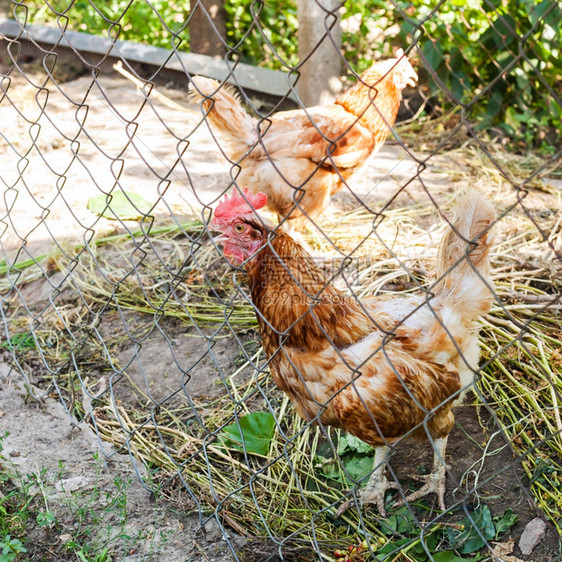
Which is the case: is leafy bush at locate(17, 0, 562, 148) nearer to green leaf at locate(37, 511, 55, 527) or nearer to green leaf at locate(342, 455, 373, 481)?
green leaf at locate(342, 455, 373, 481)

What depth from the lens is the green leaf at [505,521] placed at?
82.4 inches

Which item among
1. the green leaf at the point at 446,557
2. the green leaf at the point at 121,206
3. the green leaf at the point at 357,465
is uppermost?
the green leaf at the point at 446,557

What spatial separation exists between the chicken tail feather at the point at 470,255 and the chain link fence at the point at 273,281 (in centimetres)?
4

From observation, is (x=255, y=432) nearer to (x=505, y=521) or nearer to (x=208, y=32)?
(x=505, y=521)

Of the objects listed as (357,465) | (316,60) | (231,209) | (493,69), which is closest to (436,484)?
(357,465)

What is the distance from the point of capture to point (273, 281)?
85.2 inches

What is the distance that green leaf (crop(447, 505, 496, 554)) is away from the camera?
6.65 ft

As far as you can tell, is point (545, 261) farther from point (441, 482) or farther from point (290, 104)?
point (290, 104)

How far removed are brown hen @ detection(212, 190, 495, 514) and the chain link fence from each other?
0.06 metres

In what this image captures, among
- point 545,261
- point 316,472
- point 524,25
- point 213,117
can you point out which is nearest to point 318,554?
point 316,472

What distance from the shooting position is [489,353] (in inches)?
108

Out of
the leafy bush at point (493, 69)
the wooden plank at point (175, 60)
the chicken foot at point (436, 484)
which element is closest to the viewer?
the chicken foot at point (436, 484)

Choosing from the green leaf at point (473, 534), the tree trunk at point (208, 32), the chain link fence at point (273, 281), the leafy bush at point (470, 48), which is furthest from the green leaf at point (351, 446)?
the tree trunk at point (208, 32)

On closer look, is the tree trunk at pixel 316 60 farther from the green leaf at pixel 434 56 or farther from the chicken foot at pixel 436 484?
the chicken foot at pixel 436 484
